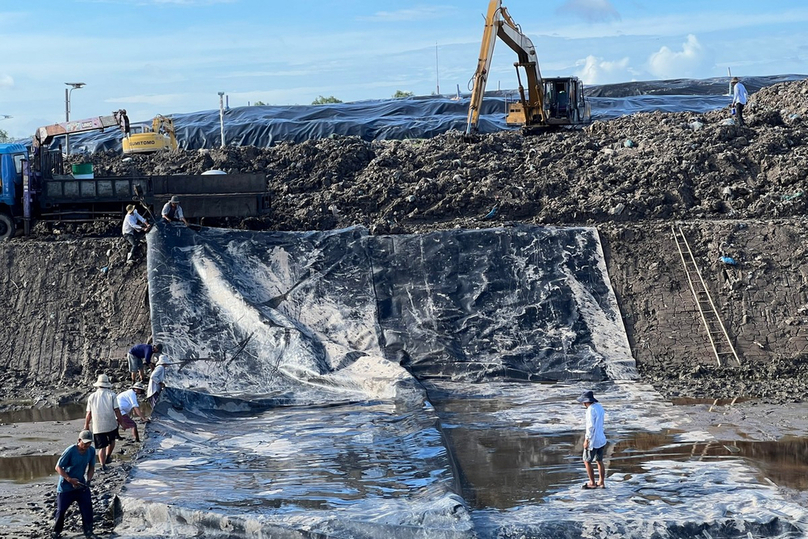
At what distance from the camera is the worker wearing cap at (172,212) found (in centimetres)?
1644

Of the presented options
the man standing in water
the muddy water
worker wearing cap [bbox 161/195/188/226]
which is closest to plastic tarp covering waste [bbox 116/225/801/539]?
the muddy water

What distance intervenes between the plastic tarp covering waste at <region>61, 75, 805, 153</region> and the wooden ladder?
40.7 ft

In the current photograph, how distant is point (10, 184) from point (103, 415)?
369 inches

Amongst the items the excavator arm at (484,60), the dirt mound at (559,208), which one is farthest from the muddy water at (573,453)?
the excavator arm at (484,60)

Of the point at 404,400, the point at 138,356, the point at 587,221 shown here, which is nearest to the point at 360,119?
the point at 587,221

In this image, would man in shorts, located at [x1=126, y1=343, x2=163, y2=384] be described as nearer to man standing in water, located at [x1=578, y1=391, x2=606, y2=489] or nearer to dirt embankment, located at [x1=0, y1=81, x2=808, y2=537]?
dirt embankment, located at [x1=0, y1=81, x2=808, y2=537]

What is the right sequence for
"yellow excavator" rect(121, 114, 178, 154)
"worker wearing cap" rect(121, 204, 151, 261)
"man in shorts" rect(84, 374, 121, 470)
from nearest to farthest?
"man in shorts" rect(84, 374, 121, 470) < "worker wearing cap" rect(121, 204, 151, 261) < "yellow excavator" rect(121, 114, 178, 154)

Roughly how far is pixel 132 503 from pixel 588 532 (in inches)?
168

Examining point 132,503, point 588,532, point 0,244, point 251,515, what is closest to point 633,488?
point 588,532

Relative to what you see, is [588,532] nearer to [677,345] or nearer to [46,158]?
[677,345]

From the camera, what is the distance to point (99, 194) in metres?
18.2

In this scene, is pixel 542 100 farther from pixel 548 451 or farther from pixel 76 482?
pixel 76 482

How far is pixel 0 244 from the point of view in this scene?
16.9 m

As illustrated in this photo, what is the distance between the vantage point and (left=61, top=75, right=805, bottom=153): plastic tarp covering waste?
28484 millimetres
